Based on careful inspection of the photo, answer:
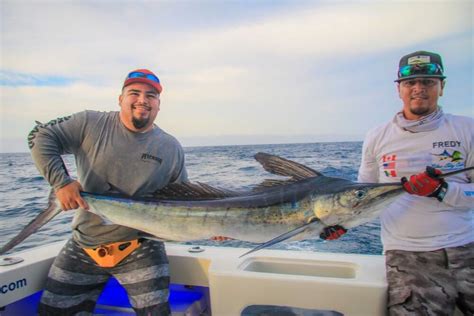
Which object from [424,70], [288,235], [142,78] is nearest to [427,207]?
[424,70]

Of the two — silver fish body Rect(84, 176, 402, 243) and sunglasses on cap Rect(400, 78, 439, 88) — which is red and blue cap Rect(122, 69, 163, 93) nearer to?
silver fish body Rect(84, 176, 402, 243)

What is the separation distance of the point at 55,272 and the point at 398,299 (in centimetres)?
201

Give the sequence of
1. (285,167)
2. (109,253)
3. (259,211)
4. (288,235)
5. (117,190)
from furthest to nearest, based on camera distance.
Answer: (109,253), (117,190), (285,167), (259,211), (288,235)

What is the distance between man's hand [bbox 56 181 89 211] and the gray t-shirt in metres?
0.26

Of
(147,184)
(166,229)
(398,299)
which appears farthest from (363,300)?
(147,184)

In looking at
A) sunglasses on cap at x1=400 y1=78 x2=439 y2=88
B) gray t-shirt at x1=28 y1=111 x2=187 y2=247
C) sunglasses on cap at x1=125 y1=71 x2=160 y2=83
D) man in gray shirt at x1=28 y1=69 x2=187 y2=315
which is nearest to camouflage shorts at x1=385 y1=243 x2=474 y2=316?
sunglasses on cap at x1=400 y1=78 x2=439 y2=88

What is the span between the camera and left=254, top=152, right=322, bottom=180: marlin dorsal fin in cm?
195

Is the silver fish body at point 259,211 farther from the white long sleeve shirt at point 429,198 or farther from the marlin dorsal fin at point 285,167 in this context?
the white long sleeve shirt at point 429,198

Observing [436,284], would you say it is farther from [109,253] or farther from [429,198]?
[109,253]

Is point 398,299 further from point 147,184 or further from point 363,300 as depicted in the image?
point 147,184

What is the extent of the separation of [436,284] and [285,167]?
37.5 inches

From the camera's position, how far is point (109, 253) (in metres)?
2.38

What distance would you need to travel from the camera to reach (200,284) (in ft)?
8.85

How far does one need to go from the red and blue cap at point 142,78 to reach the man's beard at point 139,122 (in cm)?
22
